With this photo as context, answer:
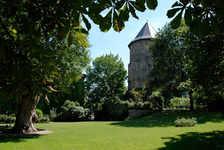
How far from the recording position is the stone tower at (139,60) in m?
36.5

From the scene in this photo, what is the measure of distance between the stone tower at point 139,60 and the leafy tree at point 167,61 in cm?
1226

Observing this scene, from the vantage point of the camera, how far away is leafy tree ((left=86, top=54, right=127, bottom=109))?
112ft

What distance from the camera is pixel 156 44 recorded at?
23.8m

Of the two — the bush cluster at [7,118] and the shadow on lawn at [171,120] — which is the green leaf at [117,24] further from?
the bush cluster at [7,118]

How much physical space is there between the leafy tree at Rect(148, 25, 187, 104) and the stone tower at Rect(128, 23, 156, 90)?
1226 centimetres

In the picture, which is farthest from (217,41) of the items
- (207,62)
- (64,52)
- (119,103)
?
(119,103)

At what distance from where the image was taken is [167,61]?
22859 millimetres

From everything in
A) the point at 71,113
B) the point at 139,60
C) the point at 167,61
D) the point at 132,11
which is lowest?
the point at 71,113

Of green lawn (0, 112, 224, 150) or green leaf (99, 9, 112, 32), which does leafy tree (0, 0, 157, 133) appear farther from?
green lawn (0, 112, 224, 150)

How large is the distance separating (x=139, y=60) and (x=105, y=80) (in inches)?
342

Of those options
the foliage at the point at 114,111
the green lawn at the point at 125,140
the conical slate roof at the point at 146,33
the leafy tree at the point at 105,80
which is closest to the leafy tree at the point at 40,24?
the green lawn at the point at 125,140

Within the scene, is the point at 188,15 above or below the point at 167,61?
below

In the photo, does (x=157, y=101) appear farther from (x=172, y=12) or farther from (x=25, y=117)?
(x=172, y=12)

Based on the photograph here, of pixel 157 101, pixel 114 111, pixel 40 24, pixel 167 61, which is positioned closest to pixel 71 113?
pixel 114 111
